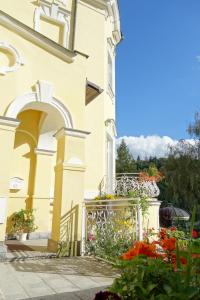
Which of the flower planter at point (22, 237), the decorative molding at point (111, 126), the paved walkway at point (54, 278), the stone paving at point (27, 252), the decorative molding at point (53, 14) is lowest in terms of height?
the paved walkway at point (54, 278)

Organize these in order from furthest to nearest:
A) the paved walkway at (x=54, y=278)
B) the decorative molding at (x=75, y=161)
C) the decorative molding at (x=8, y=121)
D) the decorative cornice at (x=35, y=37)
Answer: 1. the decorative molding at (x=75, y=161)
2. the decorative cornice at (x=35, y=37)
3. the decorative molding at (x=8, y=121)
4. the paved walkway at (x=54, y=278)

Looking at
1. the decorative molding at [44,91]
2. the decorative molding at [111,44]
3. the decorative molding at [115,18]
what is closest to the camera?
the decorative molding at [44,91]

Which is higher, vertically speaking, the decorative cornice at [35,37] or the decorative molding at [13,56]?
the decorative cornice at [35,37]

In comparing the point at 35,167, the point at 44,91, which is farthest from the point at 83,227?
the point at 35,167

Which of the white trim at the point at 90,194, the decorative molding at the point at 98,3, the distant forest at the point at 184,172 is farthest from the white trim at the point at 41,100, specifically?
the distant forest at the point at 184,172

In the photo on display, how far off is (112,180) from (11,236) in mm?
4747

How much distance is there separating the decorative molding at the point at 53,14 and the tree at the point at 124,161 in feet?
125

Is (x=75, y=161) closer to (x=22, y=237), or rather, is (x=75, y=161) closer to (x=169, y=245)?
(x=22, y=237)

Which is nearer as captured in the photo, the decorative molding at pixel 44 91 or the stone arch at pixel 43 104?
the stone arch at pixel 43 104

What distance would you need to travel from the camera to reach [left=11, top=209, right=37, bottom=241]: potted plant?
9.48 metres

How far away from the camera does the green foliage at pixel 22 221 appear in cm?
949

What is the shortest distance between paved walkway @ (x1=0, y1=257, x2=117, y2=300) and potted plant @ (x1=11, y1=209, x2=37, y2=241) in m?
3.23

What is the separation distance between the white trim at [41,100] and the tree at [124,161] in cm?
4162

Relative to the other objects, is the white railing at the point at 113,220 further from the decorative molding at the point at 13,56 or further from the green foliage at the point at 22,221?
the decorative molding at the point at 13,56
